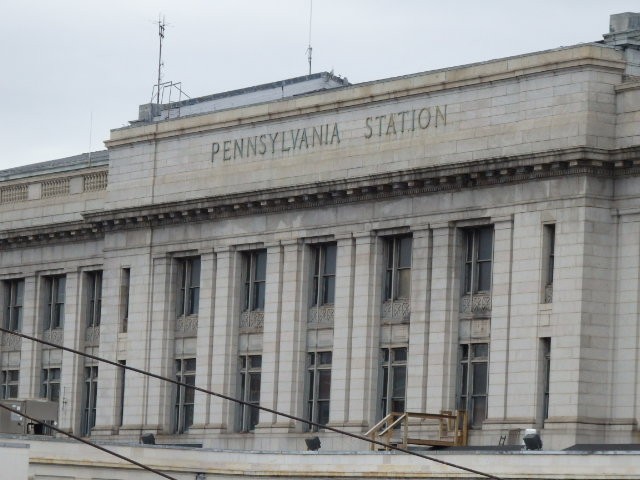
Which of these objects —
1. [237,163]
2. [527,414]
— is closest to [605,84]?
[527,414]

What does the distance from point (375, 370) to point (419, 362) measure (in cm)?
249

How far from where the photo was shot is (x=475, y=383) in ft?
243

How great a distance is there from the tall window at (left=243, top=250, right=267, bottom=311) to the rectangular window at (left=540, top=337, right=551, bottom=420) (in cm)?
1406

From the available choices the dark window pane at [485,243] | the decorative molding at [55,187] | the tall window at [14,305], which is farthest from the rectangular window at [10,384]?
the dark window pane at [485,243]

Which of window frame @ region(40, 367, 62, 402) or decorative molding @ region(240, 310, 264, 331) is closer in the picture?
decorative molding @ region(240, 310, 264, 331)

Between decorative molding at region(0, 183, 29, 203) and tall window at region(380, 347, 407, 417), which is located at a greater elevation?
decorative molding at region(0, 183, 29, 203)

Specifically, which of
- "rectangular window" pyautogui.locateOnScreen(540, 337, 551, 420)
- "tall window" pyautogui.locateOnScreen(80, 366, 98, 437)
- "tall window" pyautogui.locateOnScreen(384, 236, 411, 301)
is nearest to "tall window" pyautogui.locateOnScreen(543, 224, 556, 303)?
"rectangular window" pyautogui.locateOnScreen(540, 337, 551, 420)

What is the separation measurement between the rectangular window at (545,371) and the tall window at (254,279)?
14.1 meters

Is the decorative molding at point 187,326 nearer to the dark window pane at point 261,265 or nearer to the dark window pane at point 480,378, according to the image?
the dark window pane at point 261,265

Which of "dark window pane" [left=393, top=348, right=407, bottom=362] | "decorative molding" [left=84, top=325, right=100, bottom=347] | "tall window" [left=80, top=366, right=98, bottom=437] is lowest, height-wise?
"tall window" [left=80, top=366, right=98, bottom=437]

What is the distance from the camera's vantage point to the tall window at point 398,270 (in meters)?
76.6

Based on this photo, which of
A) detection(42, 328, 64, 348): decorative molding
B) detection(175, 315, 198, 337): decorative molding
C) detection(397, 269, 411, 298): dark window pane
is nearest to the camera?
detection(397, 269, 411, 298): dark window pane

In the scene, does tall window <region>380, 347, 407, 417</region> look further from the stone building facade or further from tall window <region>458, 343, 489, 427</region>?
tall window <region>458, 343, 489, 427</region>

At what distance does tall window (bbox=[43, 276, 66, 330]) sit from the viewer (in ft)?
308
